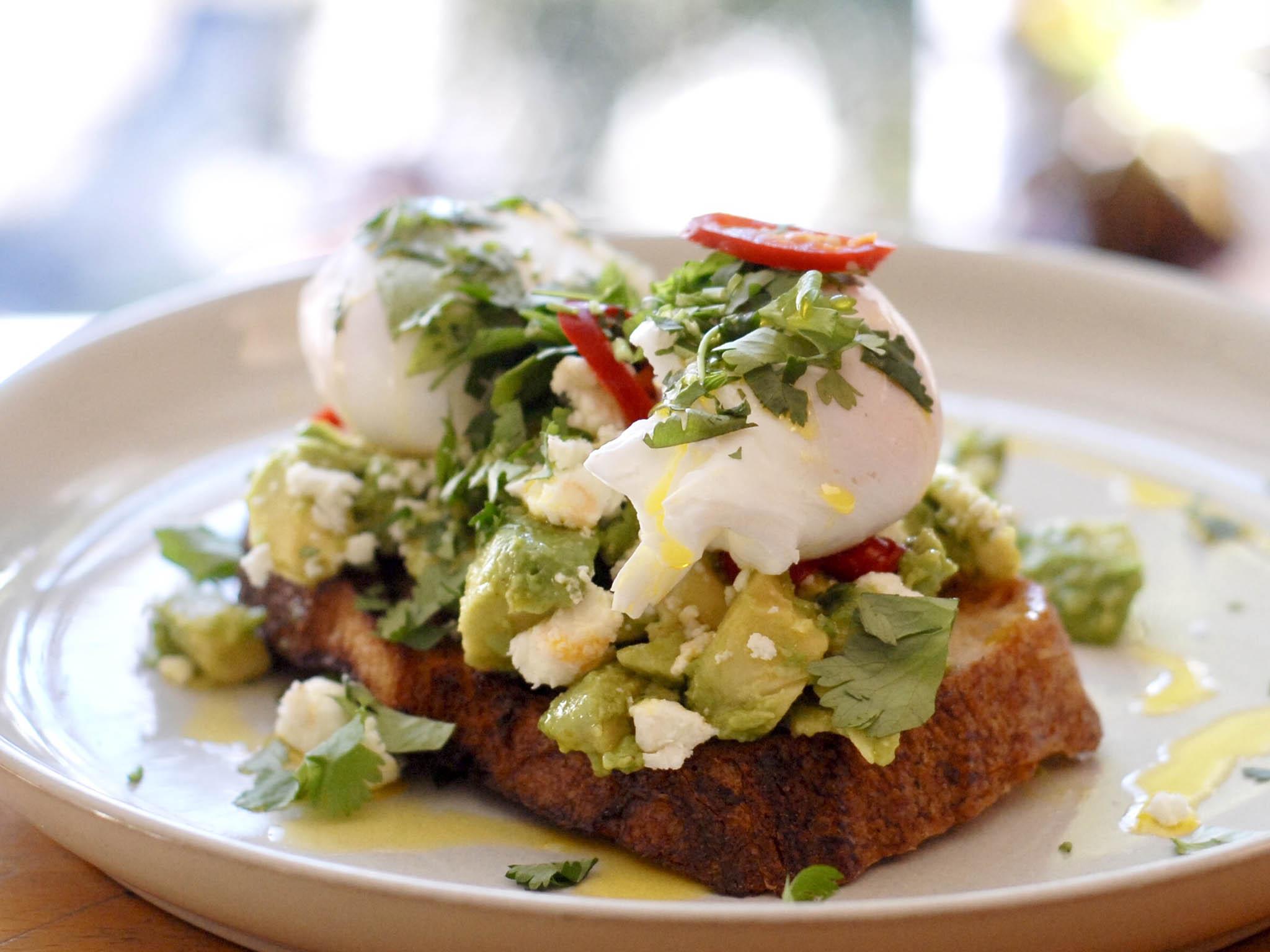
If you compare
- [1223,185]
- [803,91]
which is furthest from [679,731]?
[803,91]

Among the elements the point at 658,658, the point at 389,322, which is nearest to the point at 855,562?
the point at 658,658

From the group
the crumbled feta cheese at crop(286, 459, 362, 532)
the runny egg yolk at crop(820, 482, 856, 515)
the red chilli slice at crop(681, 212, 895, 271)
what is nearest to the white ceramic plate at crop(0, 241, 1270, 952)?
the crumbled feta cheese at crop(286, 459, 362, 532)

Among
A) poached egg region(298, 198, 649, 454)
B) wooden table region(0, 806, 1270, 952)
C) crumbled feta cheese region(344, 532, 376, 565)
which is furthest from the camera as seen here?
poached egg region(298, 198, 649, 454)

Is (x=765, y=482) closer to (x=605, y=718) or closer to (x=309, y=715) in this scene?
(x=605, y=718)

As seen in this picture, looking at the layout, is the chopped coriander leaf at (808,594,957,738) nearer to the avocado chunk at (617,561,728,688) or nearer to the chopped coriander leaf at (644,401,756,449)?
the avocado chunk at (617,561,728,688)

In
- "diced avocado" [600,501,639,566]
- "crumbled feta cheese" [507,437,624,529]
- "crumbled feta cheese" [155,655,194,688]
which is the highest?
"crumbled feta cheese" [507,437,624,529]

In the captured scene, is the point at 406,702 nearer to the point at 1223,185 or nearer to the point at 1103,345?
the point at 1103,345

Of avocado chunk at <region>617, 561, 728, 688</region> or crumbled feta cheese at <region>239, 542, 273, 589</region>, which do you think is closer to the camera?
avocado chunk at <region>617, 561, 728, 688</region>

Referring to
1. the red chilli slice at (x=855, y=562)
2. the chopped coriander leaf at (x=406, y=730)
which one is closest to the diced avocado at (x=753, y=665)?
the red chilli slice at (x=855, y=562)

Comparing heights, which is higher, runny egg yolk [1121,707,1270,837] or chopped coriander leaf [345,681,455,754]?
chopped coriander leaf [345,681,455,754]
